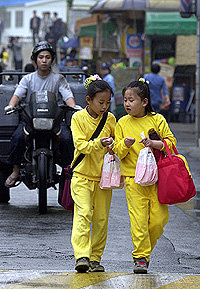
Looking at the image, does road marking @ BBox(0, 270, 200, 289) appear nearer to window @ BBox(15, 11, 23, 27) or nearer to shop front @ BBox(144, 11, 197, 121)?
shop front @ BBox(144, 11, 197, 121)

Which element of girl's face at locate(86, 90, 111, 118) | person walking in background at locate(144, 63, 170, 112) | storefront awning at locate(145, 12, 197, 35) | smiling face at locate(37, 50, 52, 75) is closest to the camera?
girl's face at locate(86, 90, 111, 118)

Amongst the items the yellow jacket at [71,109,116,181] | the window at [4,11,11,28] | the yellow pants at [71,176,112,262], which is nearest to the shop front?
the yellow jacket at [71,109,116,181]

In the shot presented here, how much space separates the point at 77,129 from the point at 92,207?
2.03 ft

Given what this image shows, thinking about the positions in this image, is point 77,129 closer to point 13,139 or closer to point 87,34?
point 13,139

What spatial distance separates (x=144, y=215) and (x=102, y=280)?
0.64 m

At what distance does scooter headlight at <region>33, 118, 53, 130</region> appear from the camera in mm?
9602

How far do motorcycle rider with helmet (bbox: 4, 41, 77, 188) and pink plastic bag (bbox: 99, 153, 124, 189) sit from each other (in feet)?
10.8

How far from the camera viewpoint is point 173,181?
6.42 meters

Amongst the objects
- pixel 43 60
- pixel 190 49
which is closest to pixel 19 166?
pixel 43 60

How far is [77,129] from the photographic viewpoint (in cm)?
673

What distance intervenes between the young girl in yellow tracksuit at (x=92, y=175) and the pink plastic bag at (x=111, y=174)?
9 cm

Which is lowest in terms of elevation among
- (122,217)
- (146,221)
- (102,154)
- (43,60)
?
(122,217)

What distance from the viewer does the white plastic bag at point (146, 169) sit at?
6.37 meters

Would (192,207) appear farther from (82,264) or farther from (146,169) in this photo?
(82,264)
